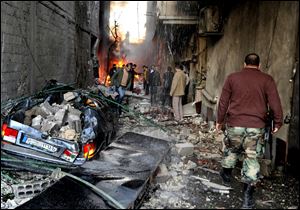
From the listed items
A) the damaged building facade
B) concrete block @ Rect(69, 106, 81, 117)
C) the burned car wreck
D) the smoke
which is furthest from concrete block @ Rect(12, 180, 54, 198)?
the smoke

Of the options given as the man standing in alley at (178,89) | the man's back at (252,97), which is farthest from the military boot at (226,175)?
the man standing in alley at (178,89)

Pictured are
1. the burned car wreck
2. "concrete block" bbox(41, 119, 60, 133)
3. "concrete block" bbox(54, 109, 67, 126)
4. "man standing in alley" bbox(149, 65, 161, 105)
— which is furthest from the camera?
"man standing in alley" bbox(149, 65, 161, 105)

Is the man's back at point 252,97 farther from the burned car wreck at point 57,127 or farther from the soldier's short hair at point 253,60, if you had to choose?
the burned car wreck at point 57,127

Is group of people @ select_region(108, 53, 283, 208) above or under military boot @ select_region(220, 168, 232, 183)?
above

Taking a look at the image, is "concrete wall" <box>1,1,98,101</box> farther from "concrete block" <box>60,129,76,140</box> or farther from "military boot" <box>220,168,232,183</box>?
"military boot" <box>220,168,232,183</box>

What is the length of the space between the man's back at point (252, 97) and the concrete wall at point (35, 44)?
437 centimetres

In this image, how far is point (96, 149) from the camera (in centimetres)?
497

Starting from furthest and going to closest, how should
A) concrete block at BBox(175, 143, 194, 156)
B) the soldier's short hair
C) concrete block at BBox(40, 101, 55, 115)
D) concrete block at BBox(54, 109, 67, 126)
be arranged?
concrete block at BBox(175, 143, 194, 156), concrete block at BBox(40, 101, 55, 115), concrete block at BBox(54, 109, 67, 126), the soldier's short hair

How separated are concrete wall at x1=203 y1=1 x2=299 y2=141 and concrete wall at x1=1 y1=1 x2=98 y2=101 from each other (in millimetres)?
5012

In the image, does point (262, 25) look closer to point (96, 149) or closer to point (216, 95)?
point (216, 95)

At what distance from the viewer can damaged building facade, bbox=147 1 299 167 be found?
497 cm

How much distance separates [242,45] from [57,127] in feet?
15.7

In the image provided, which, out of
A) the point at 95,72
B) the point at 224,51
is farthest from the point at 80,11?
the point at 224,51

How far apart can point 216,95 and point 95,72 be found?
37.2ft
